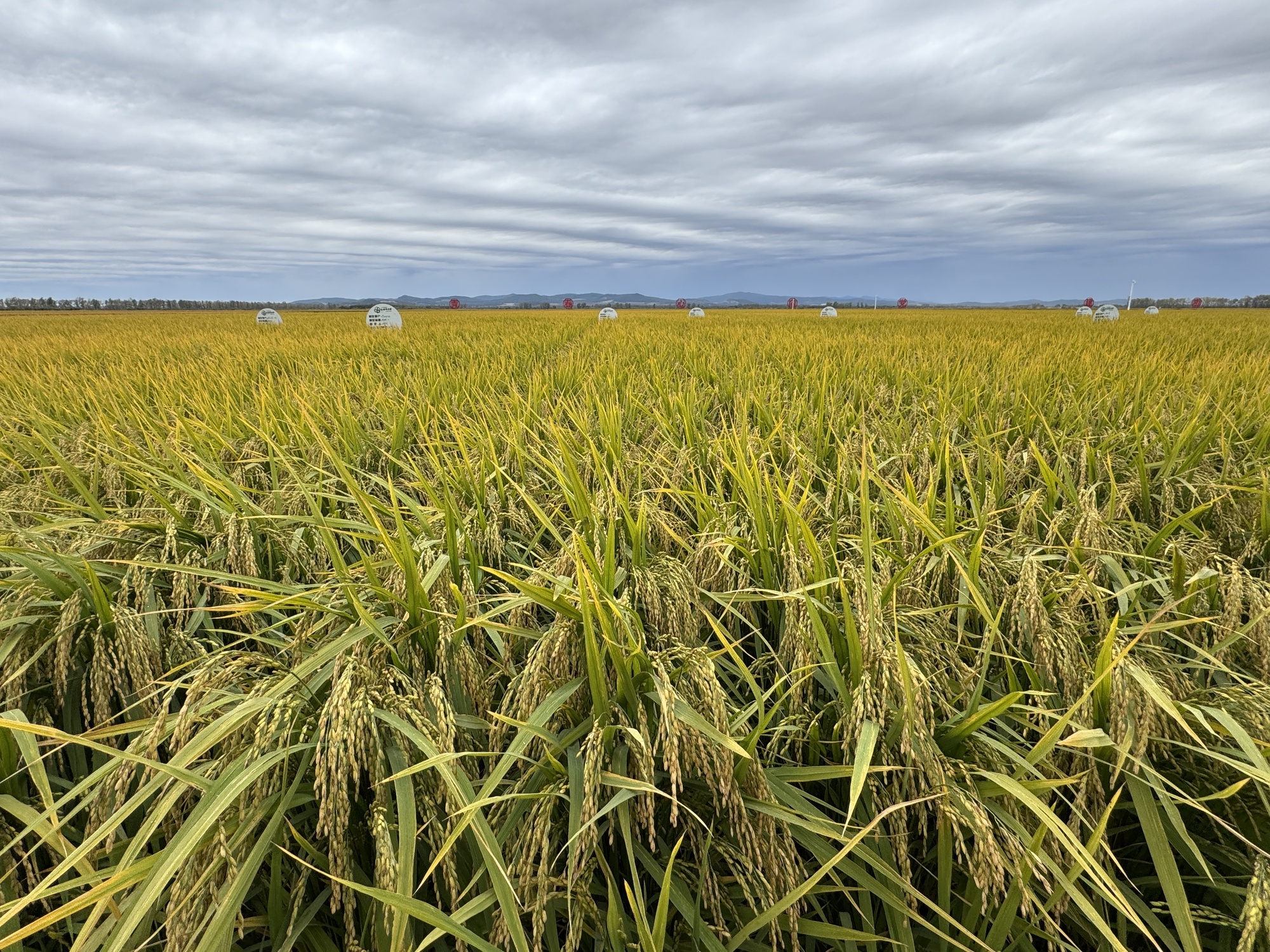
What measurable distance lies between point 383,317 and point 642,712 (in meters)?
16.3

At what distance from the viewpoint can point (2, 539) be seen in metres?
1.70

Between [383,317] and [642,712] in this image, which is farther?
[383,317]

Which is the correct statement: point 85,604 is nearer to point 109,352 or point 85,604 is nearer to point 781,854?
point 781,854

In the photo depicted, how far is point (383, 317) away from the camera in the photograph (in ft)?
49.8

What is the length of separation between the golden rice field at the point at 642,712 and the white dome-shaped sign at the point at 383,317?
12.5 meters

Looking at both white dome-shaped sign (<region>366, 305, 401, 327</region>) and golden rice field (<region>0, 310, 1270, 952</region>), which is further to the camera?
white dome-shaped sign (<region>366, 305, 401, 327</region>)

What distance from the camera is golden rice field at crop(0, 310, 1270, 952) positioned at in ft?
3.21

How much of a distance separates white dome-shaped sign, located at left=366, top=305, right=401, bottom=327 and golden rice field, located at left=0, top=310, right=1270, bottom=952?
41.0ft

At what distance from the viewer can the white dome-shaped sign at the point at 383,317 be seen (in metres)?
14.0

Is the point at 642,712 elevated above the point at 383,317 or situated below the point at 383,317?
below

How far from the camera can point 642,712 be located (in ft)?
3.69

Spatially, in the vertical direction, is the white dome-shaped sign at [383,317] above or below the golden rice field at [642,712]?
above

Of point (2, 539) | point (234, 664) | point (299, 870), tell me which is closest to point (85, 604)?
point (2, 539)

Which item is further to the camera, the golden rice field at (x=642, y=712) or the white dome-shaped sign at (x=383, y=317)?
the white dome-shaped sign at (x=383, y=317)
